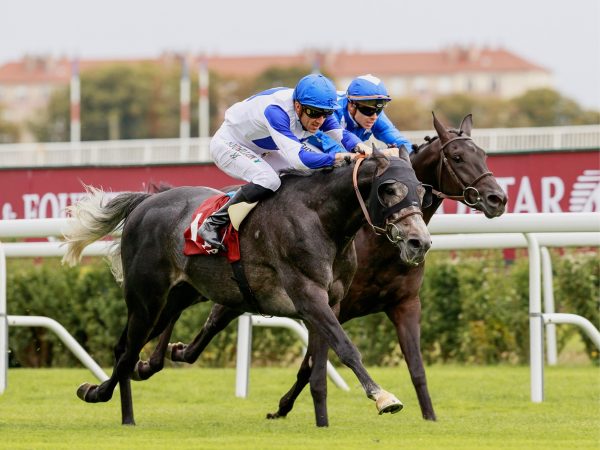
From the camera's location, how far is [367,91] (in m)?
6.73

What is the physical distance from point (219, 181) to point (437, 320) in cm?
327

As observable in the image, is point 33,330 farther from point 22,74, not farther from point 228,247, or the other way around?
point 22,74

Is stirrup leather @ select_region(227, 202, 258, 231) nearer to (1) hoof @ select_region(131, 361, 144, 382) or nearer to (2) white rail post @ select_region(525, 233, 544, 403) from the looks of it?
(1) hoof @ select_region(131, 361, 144, 382)

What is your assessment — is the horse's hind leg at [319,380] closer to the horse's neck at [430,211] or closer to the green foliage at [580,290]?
the horse's neck at [430,211]

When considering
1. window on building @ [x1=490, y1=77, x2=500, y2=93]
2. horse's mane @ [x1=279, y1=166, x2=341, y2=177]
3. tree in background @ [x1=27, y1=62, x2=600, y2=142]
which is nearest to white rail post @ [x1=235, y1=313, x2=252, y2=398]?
horse's mane @ [x1=279, y1=166, x2=341, y2=177]

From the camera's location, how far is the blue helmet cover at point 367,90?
6727 mm

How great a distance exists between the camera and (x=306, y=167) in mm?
6070

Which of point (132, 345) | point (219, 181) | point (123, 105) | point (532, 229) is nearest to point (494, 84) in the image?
point (123, 105)

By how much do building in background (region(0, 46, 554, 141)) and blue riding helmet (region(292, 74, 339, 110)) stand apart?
106611mm

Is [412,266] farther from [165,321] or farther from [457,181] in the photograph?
[165,321]

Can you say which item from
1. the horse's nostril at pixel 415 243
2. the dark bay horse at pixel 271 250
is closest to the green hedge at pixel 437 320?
the dark bay horse at pixel 271 250

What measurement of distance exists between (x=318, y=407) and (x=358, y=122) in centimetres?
151

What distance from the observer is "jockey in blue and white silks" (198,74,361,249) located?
19.8 ft

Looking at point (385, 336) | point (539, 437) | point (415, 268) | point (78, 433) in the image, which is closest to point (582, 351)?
point (385, 336)
